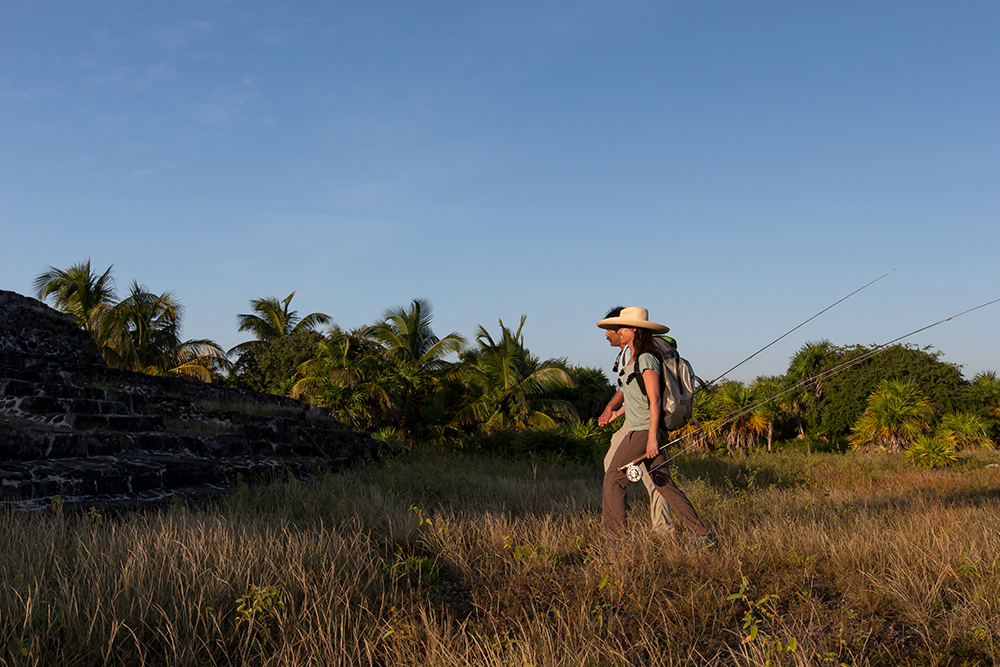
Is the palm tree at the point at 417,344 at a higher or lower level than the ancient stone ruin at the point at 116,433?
higher

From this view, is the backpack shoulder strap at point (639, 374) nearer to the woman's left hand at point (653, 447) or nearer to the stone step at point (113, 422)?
the woman's left hand at point (653, 447)

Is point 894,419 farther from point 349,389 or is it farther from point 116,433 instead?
point 116,433

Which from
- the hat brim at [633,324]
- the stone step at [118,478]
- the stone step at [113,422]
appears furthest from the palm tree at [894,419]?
the stone step at [113,422]

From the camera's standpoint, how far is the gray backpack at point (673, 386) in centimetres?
452

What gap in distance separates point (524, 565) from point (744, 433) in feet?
81.8

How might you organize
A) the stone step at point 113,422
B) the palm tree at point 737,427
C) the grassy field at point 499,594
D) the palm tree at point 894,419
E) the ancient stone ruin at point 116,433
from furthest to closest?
1. the palm tree at point 737,427
2. the palm tree at point 894,419
3. the stone step at point 113,422
4. the ancient stone ruin at point 116,433
5. the grassy field at point 499,594

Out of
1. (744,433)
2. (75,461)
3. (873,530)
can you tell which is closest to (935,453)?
(744,433)

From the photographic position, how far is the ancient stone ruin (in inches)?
254

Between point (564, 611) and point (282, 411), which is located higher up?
point (282, 411)

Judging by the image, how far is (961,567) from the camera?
3725 mm

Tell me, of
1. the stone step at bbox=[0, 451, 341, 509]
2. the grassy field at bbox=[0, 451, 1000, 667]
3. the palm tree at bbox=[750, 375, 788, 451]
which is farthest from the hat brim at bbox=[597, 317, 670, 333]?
the palm tree at bbox=[750, 375, 788, 451]

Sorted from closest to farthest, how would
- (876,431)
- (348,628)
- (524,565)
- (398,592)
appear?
(348,628), (398,592), (524,565), (876,431)

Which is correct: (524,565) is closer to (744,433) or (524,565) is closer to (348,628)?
(348,628)

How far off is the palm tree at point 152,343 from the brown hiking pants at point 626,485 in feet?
79.0
